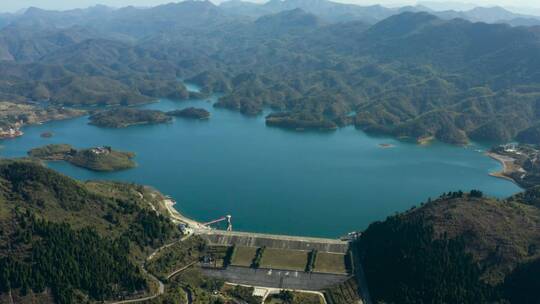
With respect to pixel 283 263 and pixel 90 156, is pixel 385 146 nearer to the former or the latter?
pixel 90 156

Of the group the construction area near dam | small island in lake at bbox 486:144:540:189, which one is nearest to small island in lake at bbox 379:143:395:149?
small island in lake at bbox 486:144:540:189

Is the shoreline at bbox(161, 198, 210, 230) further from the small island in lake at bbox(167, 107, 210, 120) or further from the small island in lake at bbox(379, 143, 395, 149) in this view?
the small island in lake at bbox(167, 107, 210, 120)

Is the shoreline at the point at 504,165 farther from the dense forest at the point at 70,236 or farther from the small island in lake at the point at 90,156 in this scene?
the small island in lake at the point at 90,156

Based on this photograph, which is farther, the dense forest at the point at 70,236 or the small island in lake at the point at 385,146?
the small island in lake at the point at 385,146

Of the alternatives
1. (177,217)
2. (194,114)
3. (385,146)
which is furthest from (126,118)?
(177,217)

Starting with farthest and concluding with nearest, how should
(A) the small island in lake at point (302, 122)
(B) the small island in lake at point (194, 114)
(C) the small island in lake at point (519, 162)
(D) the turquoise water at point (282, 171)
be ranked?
(B) the small island in lake at point (194, 114) < (A) the small island in lake at point (302, 122) < (C) the small island in lake at point (519, 162) < (D) the turquoise water at point (282, 171)

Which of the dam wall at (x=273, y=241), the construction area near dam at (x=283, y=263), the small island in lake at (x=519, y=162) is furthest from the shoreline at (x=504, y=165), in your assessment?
the dam wall at (x=273, y=241)

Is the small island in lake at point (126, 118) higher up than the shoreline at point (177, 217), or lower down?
lower down
